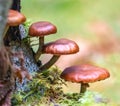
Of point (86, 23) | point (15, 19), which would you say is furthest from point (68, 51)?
point (86, 23)

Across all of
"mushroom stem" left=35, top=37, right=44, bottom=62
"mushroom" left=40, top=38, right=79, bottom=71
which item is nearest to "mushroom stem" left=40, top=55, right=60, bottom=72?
"mushroom stem" left=35, top=37, right=44, bottom=62

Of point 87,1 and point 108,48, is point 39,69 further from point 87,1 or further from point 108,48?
point 87,1

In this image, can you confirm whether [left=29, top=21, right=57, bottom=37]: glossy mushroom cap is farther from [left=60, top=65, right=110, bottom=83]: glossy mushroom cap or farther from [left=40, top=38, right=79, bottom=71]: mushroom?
[left=60, top=65, right=110, bottom=83]: glossy mushroom cap

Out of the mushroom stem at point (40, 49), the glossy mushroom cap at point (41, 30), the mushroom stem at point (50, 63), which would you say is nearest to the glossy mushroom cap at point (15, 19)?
the glossy mushroom cap at point (41, 30)

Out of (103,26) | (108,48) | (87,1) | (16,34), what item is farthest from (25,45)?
(87,1)

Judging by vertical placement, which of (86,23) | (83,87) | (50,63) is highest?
(50,63)

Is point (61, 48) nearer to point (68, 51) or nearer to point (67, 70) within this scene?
point (68, 51)

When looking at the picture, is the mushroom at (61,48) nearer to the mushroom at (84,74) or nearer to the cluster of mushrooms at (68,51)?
the cluster of mushrooms at (68,51)

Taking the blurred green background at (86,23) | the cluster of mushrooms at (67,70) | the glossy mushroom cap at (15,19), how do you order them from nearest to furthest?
the glossy mushroom cap at (15,19) → the cluster of mushrooms at (67,70) → the blurred green background at (86,23)
